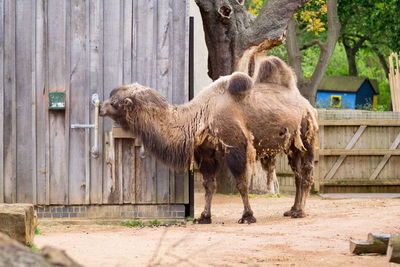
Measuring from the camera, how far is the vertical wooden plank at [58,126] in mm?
8852

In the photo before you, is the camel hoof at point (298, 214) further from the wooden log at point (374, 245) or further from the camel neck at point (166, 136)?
the wooden log at point (374, 245)

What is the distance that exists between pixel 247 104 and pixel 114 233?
2.62 m

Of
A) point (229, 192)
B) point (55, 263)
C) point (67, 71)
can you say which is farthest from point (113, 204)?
point (55, 263)

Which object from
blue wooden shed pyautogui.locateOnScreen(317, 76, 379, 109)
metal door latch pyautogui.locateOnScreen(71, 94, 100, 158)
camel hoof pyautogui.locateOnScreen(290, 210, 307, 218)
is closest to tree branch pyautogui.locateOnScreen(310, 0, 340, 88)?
camel hoof pyautogui.locateOnScreen(290, 210, 307, 218)

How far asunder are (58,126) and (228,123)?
7.52ft

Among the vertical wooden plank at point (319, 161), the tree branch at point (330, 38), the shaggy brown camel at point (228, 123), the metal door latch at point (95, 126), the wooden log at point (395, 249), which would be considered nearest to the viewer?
the wooden log at point (395, 249)

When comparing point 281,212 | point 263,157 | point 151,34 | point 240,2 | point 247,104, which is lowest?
point 281,212

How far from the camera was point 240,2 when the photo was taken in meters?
14.4

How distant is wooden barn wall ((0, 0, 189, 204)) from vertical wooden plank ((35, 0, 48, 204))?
0.04 ft

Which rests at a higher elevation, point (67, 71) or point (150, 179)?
point (67, 71)

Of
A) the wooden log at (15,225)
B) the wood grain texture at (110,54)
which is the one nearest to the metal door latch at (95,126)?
the wood grain texture at (110,54)

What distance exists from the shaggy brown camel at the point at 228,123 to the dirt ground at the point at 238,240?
72 cm

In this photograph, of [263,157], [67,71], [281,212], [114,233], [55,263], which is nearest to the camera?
[55,263]

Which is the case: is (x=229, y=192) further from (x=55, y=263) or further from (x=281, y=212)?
(x=55, y=263)
